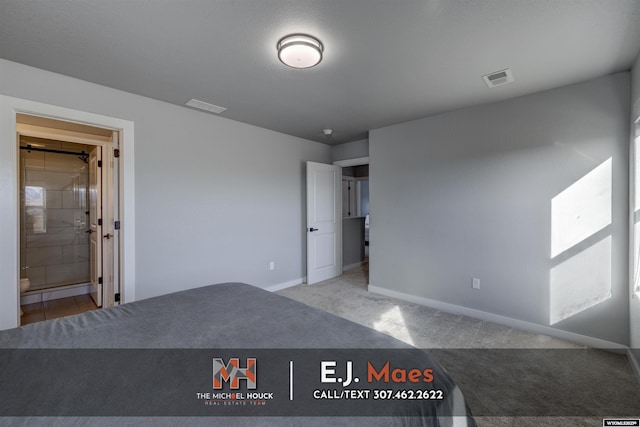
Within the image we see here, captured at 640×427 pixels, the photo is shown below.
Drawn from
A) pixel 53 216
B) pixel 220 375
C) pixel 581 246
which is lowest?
pixel 220 375

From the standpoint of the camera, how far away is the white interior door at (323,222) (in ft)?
14.6

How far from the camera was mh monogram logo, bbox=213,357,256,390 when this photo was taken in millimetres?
932

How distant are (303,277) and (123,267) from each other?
254cm

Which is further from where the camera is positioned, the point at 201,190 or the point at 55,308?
the point at 55,308

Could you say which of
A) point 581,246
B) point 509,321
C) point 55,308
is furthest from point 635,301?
point 55,308

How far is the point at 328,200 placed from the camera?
4.79 meters

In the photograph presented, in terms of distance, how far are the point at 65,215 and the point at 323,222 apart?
3.87 metres

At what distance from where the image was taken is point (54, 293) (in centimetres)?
375

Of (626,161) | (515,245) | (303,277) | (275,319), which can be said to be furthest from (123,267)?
(626,161)

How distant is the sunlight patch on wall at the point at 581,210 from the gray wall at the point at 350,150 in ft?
8.72

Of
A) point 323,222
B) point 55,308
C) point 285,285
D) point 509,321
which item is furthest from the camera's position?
point 323,222

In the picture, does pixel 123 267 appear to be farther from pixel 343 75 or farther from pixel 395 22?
pixel 395 22

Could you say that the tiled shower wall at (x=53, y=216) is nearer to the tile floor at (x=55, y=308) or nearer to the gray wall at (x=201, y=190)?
the tile floor at (x=55, y=308)

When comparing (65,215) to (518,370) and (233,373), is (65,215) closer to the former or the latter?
(233,373)
